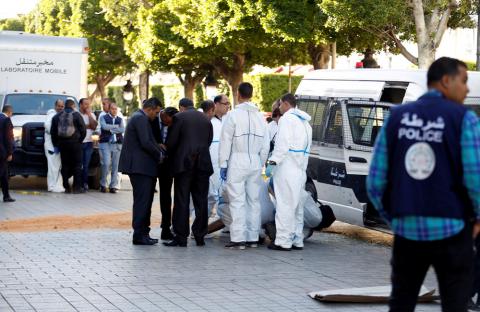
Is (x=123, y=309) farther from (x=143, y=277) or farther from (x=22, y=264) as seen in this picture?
(x=22, y=264)

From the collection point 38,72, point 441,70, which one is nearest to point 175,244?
point 441,70

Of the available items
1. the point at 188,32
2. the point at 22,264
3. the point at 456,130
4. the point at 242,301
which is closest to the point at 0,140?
the point at 22,264

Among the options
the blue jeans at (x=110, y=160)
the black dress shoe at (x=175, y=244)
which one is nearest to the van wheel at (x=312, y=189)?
the black dress shoe at (x=175, y=244)

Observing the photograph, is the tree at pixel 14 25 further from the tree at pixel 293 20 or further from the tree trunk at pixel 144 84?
the tree at pixel 293 20

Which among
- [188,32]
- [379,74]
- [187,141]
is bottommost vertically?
[187,141]

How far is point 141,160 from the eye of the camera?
12391 millimetres

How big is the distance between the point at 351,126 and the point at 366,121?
266 mm

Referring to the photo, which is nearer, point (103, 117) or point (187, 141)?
point (187, 141)

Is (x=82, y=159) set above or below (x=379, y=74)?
below

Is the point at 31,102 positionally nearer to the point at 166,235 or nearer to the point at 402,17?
the point at 402,17

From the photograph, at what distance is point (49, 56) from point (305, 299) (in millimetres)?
15290

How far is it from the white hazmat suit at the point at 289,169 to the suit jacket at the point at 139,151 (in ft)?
4.62

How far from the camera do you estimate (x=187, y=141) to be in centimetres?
1255

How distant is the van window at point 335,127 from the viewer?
13312 mm
